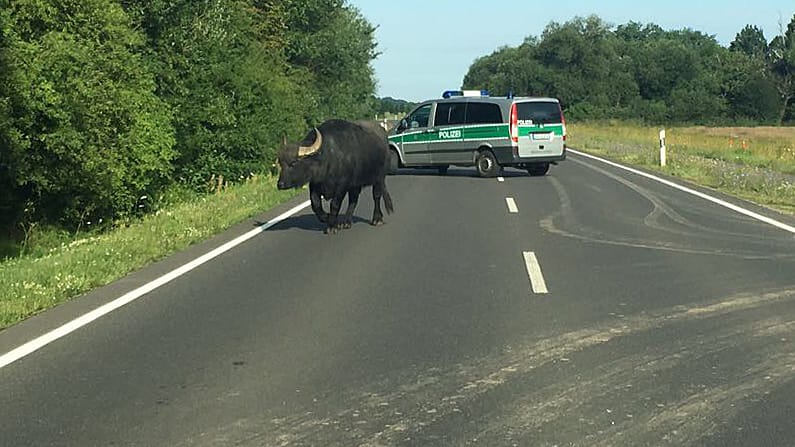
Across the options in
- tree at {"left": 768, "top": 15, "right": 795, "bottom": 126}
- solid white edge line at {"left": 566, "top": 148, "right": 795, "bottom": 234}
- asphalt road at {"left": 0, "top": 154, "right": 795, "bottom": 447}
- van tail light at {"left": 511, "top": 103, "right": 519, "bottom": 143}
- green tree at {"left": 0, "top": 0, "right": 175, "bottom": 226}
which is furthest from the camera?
tree at {"left": 768, "top": 15, "right": 795, "bottom": 126}

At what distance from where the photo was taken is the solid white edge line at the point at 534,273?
961 cm

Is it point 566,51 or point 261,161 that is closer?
point 261,161

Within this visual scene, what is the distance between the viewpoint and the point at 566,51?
128875mm

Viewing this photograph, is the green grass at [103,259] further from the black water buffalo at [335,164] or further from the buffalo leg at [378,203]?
the buffalo leg at [378,203]

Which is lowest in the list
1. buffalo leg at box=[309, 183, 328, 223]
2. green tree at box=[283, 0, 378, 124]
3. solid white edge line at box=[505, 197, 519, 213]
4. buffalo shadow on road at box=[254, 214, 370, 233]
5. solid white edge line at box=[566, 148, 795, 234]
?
solid white edge line at box=[566, 148, 795, 234]

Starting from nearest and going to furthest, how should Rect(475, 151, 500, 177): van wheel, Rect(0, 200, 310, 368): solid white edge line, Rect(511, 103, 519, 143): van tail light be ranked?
Rect(0, 200, 310, 368): solid white edge line < Rect(511, 103, 519, 143): van tail light < Rect(475, 151, 500, 177): van wheel

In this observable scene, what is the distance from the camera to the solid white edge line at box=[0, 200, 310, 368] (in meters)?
6.97

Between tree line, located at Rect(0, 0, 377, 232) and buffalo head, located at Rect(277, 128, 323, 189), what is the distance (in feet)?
20.1

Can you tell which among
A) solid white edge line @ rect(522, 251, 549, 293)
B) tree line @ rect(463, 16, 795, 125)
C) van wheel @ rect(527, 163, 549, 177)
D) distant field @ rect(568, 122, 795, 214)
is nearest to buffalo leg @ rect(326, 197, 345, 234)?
solid white edge line @ rect(522, 251, 549, 293)

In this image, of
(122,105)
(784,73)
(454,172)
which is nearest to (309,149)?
(122,105)

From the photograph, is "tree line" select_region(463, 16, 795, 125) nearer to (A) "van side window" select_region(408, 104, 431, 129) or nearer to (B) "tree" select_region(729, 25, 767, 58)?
(B) "tree" select_region(729, 25, 767, 58)

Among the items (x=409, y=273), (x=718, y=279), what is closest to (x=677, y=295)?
(x=718, y=279)

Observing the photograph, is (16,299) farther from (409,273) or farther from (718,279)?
(718,279)

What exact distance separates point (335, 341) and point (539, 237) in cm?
682
